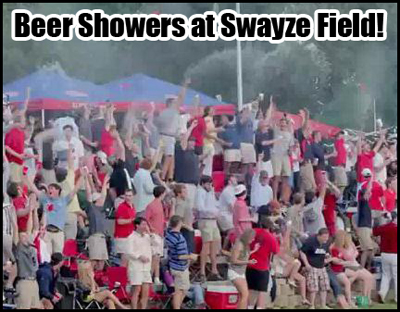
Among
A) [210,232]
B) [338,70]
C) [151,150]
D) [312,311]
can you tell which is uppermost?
[338,70]

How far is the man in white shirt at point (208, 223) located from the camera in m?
13.4

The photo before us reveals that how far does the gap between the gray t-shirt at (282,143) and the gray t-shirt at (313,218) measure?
0.80 metres

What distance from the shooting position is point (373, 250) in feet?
47.0

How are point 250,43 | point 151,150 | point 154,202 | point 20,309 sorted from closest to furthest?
point 20,309, point 154,202, point 151,150, point 250,43

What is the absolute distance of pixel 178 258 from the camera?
12828 mm

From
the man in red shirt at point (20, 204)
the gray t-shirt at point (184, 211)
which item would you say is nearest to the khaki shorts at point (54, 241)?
the man in red shirt at point (20, 204)

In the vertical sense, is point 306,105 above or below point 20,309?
above

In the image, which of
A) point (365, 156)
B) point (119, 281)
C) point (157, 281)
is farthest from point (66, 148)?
point (365, 156)

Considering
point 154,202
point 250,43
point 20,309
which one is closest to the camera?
point 20,309

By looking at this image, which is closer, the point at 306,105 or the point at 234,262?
the point at 234,262

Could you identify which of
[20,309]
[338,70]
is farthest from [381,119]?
[20,309]

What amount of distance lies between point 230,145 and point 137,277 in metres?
2.47

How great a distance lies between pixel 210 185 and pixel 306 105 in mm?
2866

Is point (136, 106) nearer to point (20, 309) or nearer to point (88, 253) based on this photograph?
point (88, 253)
